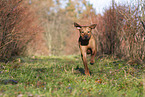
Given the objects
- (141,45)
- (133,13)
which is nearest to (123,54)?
(141,45)

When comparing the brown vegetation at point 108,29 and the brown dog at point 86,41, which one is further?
the brown vegetation at point 108,29

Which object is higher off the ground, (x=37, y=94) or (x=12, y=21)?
(x=12, y=21)

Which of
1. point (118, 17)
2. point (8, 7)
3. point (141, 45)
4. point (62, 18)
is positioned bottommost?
point (141, 45)

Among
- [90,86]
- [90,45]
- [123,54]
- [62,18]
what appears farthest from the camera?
[62,18]

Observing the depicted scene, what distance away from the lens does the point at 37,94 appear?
316 centimetres

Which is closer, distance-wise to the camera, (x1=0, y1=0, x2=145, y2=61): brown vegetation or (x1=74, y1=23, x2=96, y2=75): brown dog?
(x1=74, y1=23, x2=96, y2=75): brown dog

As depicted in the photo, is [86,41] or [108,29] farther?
[108,29]

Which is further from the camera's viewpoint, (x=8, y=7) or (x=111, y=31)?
(x=111, y=31)

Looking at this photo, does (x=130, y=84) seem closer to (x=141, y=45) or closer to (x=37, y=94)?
(x=37, y=94)

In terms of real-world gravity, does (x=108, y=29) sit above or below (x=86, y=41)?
above

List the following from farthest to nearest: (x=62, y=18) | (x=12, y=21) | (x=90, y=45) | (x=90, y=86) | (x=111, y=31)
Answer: (x=62, y=18) → (x=111, y=31) → (x=12, y=21) → (x=90, y=45) → (x=90, y=86)

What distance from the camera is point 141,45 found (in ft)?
22.8

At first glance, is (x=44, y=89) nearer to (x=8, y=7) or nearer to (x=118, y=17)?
(x=8, y=7)

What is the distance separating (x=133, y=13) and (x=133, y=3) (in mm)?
446
